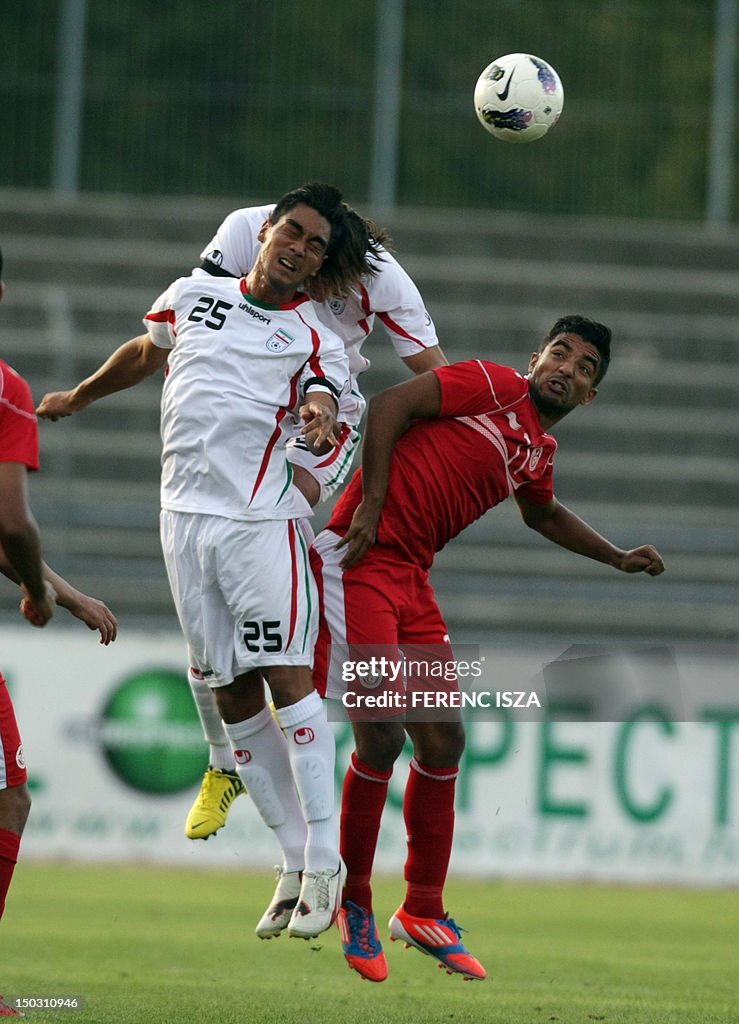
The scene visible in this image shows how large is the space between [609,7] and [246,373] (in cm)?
1279

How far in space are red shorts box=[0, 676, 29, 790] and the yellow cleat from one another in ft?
2.23

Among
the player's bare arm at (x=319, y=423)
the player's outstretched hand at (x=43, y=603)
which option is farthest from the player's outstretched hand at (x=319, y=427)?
the player's outstretched hand at (x=43, y=603)

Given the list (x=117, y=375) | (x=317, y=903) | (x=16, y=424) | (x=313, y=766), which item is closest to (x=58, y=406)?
(x=117, y=375)

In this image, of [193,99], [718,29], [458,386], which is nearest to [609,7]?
[718,29]

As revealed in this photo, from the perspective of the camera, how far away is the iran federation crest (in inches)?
257

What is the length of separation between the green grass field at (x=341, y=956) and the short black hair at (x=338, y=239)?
281 centimetres

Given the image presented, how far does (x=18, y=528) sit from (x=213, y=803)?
160 centimetres

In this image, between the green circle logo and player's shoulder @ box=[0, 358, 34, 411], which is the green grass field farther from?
player's shoulder @ box=[0, 358, 34, 411]

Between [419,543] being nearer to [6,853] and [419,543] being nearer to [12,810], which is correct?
[12,810]

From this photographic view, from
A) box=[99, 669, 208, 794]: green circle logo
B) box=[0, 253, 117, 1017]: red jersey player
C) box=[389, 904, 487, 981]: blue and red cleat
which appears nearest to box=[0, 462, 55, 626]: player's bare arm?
box=[0, 253, 117, 1017]: red jersey player

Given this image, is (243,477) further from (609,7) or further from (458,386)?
(609,7)

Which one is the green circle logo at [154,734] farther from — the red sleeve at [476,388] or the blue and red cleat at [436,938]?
the red sleeve at [476,388]

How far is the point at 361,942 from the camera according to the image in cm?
684

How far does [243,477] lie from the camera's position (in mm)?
6512
